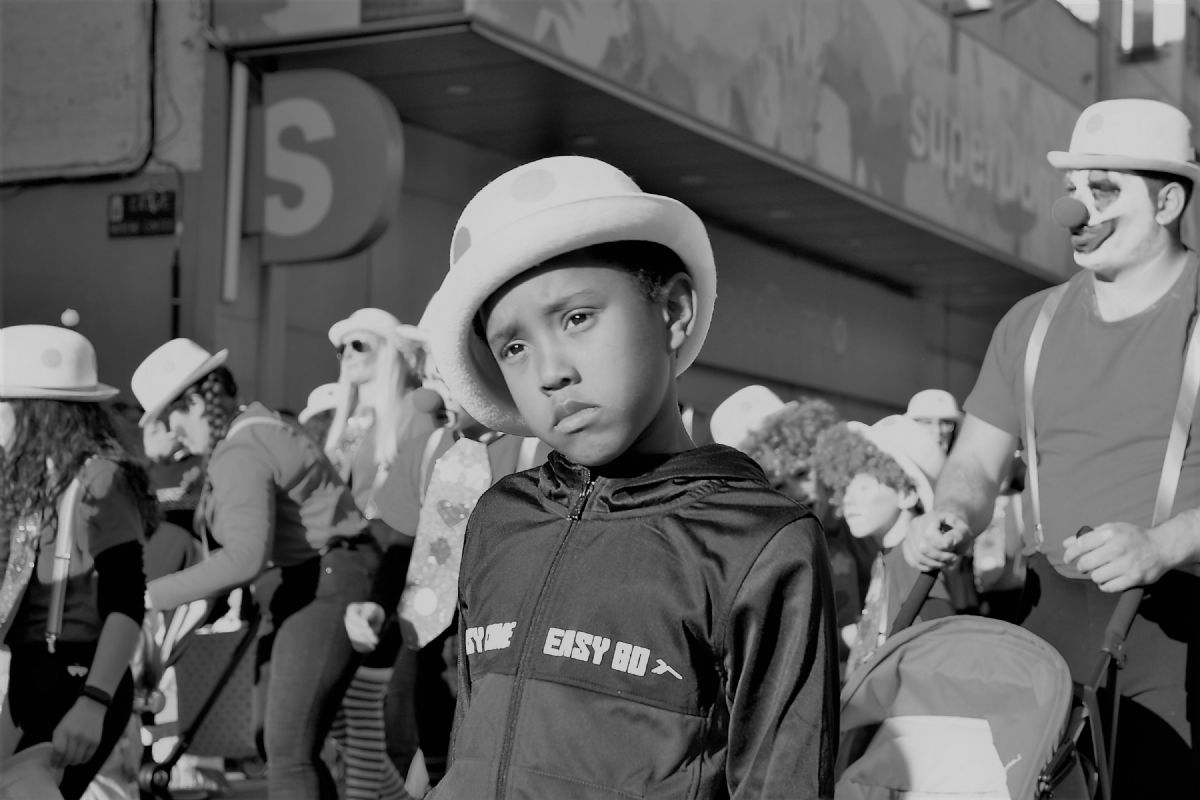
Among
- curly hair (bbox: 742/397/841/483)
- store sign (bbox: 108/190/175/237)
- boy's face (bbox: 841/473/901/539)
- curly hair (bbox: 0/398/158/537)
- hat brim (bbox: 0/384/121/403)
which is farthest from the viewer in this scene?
store sign (bbox: 108/190/175/237)

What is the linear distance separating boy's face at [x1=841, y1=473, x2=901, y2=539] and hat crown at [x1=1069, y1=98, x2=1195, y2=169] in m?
3.60

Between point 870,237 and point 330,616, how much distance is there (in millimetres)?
14490

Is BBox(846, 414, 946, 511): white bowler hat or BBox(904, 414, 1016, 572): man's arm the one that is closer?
BBox(904, 414, 1016, 572): man's arm

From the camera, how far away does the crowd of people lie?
2051 millimetres

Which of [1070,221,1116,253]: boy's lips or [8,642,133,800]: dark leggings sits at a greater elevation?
[1070,221,1116,253]: boy's lips

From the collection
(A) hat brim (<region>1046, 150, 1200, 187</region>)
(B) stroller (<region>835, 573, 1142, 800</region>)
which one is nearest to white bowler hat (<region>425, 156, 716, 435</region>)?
(B) stroller (<region>835, 573, 1142, 800</region>)

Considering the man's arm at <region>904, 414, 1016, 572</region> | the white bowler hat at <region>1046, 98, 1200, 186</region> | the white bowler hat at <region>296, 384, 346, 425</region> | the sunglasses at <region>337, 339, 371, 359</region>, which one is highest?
the white bowler hat at <region>1046, 98, 1200, 186</region>

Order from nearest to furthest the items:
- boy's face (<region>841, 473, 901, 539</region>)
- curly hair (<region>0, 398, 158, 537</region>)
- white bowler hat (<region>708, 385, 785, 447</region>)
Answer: curly hair (<region>0, 398, 158, 537</region>), boy's face (<region>841, 473, 901, 539</region>), white bowler hat (<region>708, 385, 785, 447</region>)

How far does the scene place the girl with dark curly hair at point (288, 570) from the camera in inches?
233

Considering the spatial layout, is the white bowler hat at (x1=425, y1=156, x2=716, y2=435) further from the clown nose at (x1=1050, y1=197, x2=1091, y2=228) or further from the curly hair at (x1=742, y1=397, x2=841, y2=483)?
the curly hair at (x1=742, y1=397, x2=841, y2=483)

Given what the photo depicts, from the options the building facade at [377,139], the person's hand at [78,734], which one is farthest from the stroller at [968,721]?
the building facade at [377,139]

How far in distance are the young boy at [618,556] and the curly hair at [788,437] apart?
6235 mm

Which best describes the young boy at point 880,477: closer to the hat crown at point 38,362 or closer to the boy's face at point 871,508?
the boy's face at point 871,508

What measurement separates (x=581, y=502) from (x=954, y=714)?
0.95 metres
